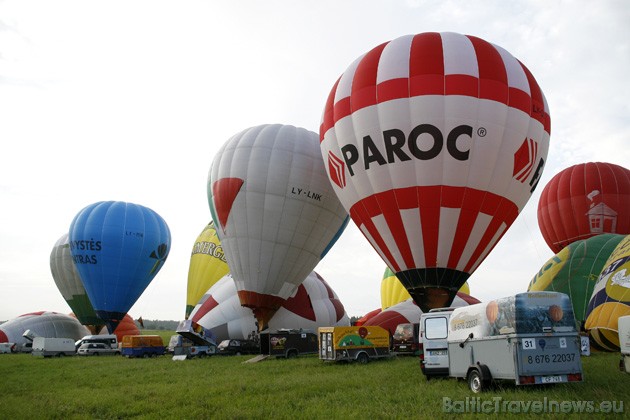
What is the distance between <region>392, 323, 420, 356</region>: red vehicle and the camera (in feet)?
69.3

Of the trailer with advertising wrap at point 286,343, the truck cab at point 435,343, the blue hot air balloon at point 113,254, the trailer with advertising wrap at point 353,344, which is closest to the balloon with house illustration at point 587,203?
the trailer with advertising wrap at point 353,344

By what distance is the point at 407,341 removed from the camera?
69.8ft

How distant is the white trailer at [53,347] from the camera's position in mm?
31484

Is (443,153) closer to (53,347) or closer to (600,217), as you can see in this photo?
(600,217)

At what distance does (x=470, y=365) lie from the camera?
448 inches

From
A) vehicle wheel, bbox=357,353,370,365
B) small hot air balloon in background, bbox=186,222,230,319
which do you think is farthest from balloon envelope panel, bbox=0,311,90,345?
vehicle wheel, bbox=357,353,370,365

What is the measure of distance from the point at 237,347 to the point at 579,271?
1690 cm

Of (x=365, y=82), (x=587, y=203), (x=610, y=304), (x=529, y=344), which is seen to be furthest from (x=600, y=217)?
(x=529, y=344)

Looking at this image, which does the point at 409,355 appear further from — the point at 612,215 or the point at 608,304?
the point at 612,215

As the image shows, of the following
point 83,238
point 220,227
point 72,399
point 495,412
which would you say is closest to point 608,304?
point 495,412

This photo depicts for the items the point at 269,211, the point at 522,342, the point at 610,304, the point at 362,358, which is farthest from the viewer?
the point at 269,211

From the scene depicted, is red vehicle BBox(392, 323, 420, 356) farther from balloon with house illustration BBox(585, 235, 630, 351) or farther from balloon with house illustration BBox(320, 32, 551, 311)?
balloon with house illustration BBox(585, 235, 630, 351)

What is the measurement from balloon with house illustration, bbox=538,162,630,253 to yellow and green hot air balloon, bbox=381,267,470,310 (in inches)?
401

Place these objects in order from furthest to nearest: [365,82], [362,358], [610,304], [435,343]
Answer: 1. [362,358]
2. [365,82]
3. [610,304]
4. [435,343]
